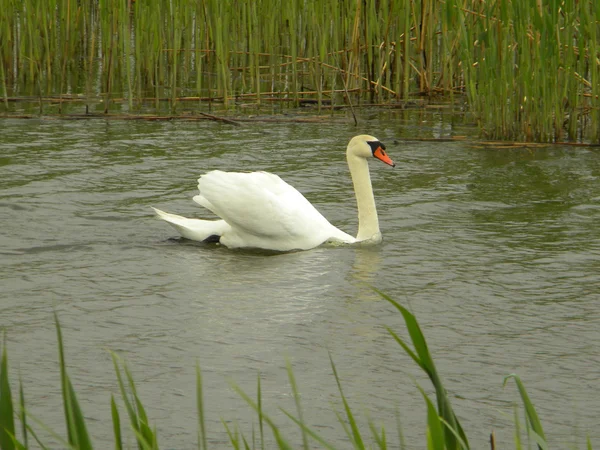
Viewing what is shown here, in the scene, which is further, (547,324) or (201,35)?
(201,35)

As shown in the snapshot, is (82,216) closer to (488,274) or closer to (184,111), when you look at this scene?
(488,274)

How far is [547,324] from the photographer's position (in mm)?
5180

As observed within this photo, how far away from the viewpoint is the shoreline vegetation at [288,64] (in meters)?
9.52

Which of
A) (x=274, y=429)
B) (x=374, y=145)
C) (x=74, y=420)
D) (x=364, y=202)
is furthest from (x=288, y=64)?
(x=74, y=420)

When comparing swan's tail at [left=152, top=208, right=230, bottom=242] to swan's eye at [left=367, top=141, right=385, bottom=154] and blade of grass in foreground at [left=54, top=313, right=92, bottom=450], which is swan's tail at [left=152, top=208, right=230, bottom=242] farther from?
blade of grass in foreground at [left=54, top=313, right=92, bottom=450]

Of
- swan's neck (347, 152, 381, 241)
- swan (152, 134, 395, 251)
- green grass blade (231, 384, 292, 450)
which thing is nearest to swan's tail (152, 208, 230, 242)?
swan (152, 134, 395, 251)

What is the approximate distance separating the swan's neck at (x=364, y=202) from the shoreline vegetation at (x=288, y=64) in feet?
7.63

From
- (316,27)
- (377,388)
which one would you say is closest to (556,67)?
(316,27)

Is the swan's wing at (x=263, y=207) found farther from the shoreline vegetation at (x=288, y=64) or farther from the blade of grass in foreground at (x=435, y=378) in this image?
the blade of grass in foreground at (x=435, y=378)

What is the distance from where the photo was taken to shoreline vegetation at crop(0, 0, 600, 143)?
952 centimetres

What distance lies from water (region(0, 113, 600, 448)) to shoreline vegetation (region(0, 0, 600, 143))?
66cm

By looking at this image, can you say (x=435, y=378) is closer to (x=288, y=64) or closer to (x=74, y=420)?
(x=74, y=420)

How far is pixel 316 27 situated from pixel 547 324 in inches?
247

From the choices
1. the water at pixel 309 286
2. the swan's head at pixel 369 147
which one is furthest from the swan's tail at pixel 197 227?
the swan's head at pixel 369 147
